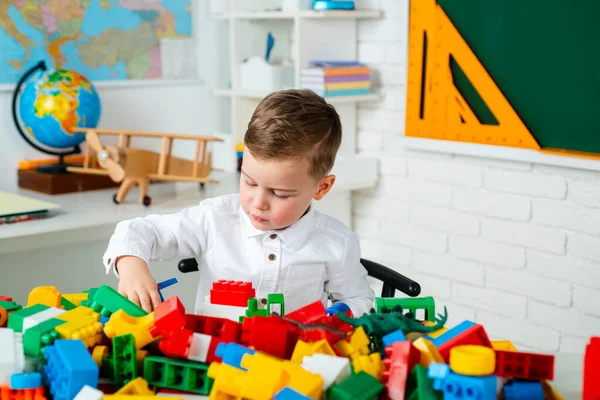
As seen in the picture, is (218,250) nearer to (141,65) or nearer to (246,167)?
(246,167)

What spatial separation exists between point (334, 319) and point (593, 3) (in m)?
1.56

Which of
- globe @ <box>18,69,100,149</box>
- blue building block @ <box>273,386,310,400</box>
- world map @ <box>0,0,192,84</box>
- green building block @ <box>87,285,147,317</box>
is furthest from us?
world map @ <box>0,0,192,84</box>

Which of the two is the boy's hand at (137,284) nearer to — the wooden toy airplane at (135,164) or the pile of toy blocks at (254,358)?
the pile of toy blocks at (254,358)

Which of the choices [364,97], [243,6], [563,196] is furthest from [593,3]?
[243,6]

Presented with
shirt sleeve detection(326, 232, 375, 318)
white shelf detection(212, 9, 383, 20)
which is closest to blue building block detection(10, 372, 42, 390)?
shirt sleeve detection(326, 232, 375, 318)

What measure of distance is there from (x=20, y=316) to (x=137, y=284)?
0.21 meters

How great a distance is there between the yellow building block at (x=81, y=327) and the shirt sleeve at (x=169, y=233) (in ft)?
1.08

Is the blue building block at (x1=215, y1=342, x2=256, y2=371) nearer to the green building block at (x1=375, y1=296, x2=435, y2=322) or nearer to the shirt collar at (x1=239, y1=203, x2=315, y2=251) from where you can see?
the green building block at (x1=375, y1=296, x2=435, y2=322)

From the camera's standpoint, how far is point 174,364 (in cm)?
91

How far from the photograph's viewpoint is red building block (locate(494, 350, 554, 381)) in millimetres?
849

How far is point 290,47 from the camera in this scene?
3084mm

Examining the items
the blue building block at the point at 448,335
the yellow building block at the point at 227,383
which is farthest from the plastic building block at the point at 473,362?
the yellow building block at the point at 227,383

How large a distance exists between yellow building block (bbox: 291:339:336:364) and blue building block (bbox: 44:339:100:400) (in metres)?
0.22

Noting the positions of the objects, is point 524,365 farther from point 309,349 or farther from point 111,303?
point 111,303
